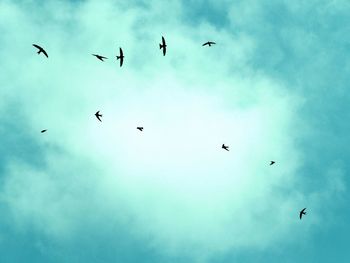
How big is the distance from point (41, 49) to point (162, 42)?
1639 centimetres

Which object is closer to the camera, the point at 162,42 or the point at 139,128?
the point at 162,42

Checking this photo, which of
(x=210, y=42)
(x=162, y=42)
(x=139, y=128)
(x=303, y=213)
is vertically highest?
(x=210, y=42)

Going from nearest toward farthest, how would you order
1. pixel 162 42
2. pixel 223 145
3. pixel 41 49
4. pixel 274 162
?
pixel 41 49 → pixel 162 42 → pixel 274 162 → pixel 223 145

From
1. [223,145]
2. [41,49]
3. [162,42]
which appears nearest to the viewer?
[41,49]

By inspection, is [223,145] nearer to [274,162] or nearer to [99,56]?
[274,162]

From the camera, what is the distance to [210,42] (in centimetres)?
7144

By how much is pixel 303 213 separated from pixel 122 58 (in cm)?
3676

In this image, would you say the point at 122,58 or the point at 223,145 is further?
the point at 223,145

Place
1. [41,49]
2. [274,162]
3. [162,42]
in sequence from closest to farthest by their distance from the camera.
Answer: [41,49], [162,42], [274,162]

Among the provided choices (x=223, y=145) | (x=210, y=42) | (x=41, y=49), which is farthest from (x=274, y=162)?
(x=41, y=49)

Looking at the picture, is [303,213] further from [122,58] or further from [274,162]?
[122,58]

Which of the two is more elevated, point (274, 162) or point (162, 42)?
point (162, 42)

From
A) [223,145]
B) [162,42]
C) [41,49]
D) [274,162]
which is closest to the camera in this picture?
[41,49]

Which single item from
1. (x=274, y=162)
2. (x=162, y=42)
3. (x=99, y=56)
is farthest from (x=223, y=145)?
(x=99, y=56)
